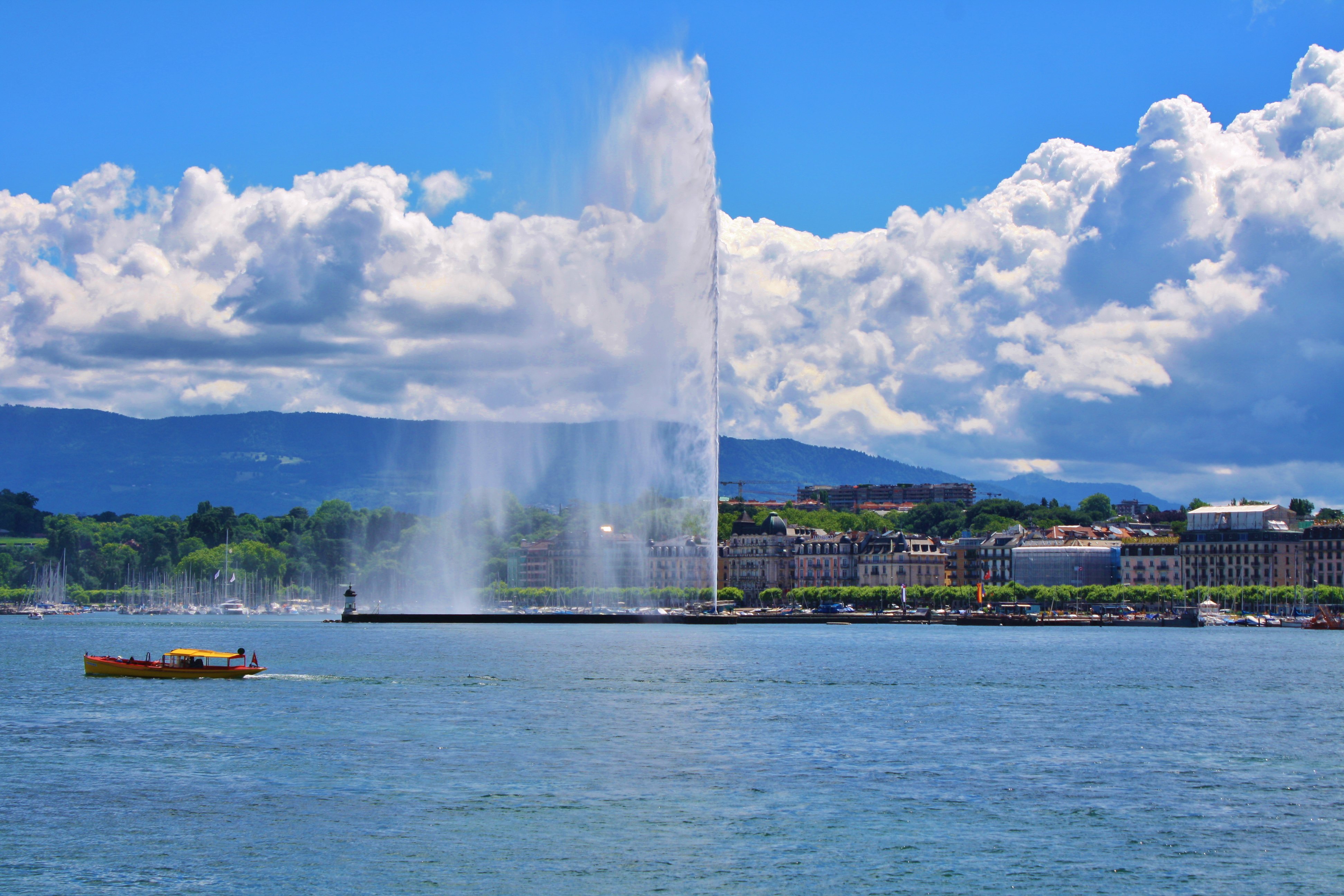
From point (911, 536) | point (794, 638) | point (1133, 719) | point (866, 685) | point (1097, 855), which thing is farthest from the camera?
point (911, 536)

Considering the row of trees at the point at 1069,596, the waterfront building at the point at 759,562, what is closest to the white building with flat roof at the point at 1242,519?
the row of trees at the point at 1069,596

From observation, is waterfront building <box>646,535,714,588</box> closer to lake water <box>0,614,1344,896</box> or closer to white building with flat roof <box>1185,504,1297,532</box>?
white building with flat roof <box>1185,504,1297,532</box>

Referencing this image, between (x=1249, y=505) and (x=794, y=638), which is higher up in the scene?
(x=1249, y=505)

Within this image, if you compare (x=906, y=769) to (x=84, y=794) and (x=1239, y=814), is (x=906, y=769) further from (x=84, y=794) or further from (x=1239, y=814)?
(x=84, y=794)

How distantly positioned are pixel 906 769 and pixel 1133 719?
47.7 ft

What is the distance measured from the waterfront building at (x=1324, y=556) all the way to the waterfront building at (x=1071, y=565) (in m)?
24.3

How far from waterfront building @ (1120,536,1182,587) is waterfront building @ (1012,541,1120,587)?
185 inches

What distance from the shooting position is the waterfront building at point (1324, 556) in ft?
495

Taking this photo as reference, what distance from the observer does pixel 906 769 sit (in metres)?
33.8

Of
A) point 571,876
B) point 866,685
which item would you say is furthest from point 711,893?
point 866,685

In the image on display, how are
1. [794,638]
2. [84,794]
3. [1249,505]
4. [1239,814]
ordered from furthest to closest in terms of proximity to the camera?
[1249,505], [794,638], [84,794], [1239,814]

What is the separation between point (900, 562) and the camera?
7259 inches

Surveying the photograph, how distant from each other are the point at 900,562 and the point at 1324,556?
50947 mm

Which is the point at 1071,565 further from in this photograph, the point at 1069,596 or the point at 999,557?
the point at 1069,596
